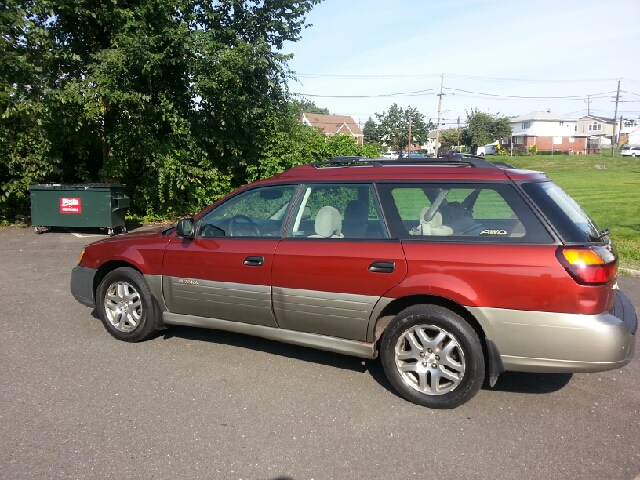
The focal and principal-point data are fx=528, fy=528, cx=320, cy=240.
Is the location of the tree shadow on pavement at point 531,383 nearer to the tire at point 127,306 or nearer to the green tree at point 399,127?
the tire at point 127,306

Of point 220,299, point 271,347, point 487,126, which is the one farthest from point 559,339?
point 487,126

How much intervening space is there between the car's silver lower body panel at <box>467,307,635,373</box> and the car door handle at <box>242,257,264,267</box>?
68.6 inches

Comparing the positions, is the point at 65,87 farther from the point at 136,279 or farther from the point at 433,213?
the point at 433,213

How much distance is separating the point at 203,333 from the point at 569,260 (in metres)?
3.53

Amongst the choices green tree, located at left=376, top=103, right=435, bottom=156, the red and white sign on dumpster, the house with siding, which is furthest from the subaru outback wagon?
the house with siding

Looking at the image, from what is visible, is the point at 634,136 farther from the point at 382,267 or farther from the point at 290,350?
the point at 382,267

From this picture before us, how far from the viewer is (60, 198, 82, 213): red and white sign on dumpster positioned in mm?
12125

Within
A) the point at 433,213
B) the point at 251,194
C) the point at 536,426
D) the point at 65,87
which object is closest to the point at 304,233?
the point at 251,194

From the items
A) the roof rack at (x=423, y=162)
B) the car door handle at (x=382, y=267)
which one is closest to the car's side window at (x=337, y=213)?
the car door handle at (x=382, y=267)

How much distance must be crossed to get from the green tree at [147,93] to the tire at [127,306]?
7.89m

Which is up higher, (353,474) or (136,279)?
(136,279)

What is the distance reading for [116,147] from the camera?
525 inches

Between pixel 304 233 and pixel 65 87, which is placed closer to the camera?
pixel 304 233

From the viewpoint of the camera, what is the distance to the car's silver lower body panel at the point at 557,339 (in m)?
3.36
